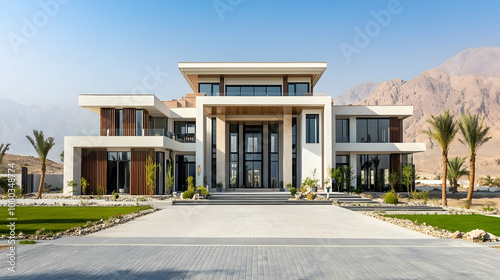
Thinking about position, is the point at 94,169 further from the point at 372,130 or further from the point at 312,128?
the point at 372,130

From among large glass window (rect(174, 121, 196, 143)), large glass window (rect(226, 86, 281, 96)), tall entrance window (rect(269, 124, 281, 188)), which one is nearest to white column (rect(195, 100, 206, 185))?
large glass window (rect(226, 86, 281, 96))

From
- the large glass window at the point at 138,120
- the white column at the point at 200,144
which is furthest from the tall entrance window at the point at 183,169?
the large glass window at the point at 138,120

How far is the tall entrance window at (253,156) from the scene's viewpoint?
36.8 meters

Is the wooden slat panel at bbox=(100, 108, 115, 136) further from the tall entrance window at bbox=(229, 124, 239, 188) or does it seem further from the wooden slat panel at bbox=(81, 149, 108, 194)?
the tall entrance window at bbox=(229, 124, 239, 188)

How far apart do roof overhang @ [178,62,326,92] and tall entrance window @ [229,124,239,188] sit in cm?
560

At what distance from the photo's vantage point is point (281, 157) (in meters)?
36.4

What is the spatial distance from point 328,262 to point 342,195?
69.3ft

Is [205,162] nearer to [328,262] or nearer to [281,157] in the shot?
[281,157]

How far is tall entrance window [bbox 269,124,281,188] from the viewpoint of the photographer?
36469 mm

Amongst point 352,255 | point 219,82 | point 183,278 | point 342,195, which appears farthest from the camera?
point 219,82

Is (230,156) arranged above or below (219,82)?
below

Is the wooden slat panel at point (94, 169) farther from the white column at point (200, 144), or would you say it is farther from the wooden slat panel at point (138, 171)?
the white column at point (200, 144)

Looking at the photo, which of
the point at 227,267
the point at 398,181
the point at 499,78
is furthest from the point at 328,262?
the point at 499,78

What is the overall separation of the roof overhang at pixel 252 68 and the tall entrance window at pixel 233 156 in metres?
5.60
